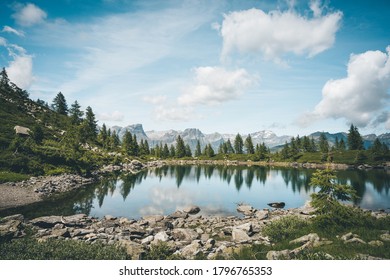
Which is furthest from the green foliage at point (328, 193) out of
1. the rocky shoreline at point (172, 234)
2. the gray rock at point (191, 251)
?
the gray rock at point (191, 251)

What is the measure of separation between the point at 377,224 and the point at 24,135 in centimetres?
8578

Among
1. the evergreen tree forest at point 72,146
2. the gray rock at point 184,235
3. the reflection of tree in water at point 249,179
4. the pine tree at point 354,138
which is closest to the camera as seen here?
the gray rock at point 184,235

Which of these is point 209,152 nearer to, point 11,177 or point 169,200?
point 169,200

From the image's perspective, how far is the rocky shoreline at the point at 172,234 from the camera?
1437 cm

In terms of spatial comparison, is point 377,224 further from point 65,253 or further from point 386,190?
point 386,190

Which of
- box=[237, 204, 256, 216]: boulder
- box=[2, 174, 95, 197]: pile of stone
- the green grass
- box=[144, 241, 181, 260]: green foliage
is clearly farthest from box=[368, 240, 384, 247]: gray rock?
the green grass

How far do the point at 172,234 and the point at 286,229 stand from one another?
9.49 m

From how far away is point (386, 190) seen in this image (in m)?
48.5

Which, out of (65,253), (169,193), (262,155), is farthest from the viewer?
(262,155)

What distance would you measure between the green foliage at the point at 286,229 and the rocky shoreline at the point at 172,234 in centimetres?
57

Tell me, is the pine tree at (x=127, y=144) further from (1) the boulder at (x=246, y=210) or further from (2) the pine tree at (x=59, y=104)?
(1) the boulder at (x=246, y=210)

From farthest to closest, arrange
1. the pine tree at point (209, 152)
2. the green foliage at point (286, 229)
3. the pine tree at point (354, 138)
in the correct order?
the pine tree at point (209, 152), the pine tree at point (354, 138), the green foliage at point (286, 229)
